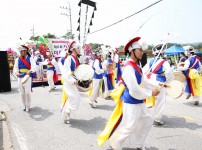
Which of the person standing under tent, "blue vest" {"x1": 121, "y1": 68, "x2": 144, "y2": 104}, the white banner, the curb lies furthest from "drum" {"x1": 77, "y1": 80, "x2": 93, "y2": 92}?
the white banner

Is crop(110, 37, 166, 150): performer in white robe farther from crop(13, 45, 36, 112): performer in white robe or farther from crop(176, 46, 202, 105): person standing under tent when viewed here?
crop(176, 46, 202, 105): person standing under tent

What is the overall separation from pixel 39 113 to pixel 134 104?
4342 mm

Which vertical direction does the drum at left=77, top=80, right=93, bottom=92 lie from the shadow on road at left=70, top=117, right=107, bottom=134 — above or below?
above

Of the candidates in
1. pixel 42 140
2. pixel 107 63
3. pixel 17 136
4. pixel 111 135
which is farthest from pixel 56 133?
pixel 107 63

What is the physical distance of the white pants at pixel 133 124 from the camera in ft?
12.6

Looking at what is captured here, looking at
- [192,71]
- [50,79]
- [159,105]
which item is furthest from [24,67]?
[192,71]

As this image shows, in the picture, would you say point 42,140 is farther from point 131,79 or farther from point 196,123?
point 196,123

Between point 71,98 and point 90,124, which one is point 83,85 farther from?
point 90,124

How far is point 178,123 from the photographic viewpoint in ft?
19.4

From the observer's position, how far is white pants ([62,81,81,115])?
5.97 metres

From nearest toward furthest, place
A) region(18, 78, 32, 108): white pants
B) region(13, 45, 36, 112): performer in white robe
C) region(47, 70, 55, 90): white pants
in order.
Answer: region(13, 45, 36, 112): performer in white robe, region(18, 78, 32, 108): white pants, region(47, 70, 55, 90): white pants

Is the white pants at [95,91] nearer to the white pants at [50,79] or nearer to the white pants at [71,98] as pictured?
the white pants at [71,98]

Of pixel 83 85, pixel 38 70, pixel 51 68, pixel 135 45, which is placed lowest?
pixel 38 70

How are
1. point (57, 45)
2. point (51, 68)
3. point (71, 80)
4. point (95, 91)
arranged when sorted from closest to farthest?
1. point (71, 80)
2. point (95, 91)
3. point (51, 68)
4. point (57, 45)
